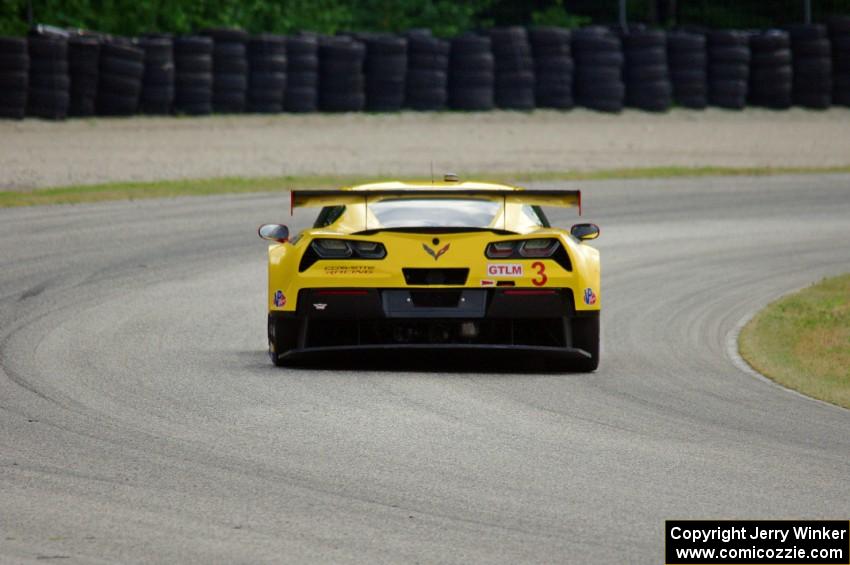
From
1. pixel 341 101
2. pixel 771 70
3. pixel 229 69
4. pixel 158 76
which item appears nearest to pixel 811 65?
pixel 771 70

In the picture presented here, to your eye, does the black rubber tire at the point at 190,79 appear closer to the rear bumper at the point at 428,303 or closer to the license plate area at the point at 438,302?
the rear bumper at the point at 428,303

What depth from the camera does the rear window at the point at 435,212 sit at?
1078 cm

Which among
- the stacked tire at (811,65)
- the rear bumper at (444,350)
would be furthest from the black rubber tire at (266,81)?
the rear bumper at (444,350)

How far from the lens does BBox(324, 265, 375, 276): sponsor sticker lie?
34.0ft

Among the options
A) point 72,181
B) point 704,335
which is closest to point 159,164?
point 72,181

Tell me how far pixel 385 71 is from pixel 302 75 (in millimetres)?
1677

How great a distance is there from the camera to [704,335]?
A: 1358 centimetres

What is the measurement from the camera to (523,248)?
10.5 metres

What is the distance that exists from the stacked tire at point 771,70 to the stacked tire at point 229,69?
1047 centimetres

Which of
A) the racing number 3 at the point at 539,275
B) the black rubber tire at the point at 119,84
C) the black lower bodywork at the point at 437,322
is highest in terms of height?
the black rubber tire at the point at 119,84

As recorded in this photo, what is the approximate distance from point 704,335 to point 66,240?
838 centimetres

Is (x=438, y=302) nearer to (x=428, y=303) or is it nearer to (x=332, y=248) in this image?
(x=428, y=303)

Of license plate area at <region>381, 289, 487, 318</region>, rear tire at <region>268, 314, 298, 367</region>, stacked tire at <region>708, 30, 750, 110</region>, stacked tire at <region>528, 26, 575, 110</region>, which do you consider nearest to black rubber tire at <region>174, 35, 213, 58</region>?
stacked tire at <region>528, 26, 575, 110</region>

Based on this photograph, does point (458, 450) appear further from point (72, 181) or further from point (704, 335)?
point (72, 181)
